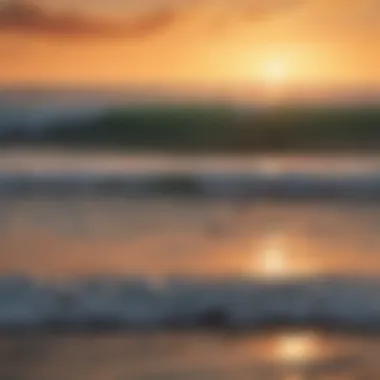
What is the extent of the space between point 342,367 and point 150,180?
26 cm

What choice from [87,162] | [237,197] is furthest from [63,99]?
[237,197]

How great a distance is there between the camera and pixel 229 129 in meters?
0.84

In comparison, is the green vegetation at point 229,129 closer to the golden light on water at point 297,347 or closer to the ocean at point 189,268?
the ocean at point 189,268

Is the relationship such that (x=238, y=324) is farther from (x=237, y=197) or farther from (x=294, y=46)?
(x=294, y=46)

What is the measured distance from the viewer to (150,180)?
752mm

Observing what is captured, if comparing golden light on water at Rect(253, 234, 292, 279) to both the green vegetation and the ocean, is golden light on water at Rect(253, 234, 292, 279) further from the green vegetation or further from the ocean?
the green vegetation

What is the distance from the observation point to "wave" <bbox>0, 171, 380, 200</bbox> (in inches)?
29.1

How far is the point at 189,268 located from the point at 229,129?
0.82 ft

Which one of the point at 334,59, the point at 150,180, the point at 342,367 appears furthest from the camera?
the point at 334,59

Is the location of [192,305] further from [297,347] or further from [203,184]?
[203,184]

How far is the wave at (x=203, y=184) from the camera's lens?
0.74 m

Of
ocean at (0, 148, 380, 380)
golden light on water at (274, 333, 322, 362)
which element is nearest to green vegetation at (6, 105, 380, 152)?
ocean at (0, 148, 380, 380)

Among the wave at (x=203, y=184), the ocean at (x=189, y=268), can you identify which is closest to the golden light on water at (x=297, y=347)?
the ocean at (x=189, y=268)

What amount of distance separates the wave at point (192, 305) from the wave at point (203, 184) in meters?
0.15
